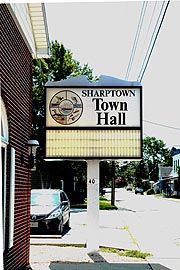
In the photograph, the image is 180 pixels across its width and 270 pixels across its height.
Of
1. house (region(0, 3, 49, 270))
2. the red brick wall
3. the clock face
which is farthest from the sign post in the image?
the red brick wall

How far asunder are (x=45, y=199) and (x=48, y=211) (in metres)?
1.08

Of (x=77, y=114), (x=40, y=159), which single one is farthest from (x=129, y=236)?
(x=40, y=159)

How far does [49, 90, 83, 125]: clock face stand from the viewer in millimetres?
11875

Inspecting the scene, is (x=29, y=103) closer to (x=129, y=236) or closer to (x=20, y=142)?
(x=20, y=142)

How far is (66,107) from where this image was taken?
1197 centimetres

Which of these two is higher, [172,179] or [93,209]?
[93,209]

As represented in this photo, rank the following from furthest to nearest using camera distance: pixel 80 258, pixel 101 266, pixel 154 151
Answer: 1. pixel 154 151
2. pixel 80 258
3. pixel 101 266

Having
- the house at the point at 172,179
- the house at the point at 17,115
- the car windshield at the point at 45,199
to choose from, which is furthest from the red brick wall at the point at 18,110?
the house at the point at 172,179

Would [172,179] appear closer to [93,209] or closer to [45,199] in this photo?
[45,199]

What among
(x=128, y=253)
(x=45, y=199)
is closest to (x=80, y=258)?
(x=128, y=253)

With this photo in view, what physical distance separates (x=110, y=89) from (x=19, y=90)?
3335mm

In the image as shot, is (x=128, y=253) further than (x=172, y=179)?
No

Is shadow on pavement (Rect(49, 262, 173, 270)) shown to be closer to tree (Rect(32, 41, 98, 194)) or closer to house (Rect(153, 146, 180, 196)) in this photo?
tree (Rect(32, 41, 98, 194))

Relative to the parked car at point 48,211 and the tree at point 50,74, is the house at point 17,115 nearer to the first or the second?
the parked car at point 48,211
